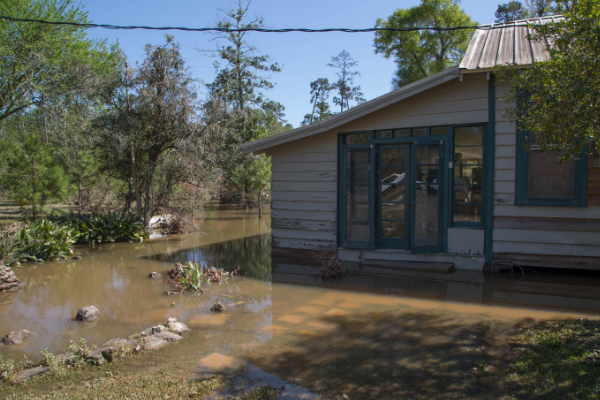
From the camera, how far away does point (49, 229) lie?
393 inches

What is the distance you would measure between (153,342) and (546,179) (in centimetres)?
657

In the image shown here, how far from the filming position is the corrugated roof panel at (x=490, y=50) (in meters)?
7.08

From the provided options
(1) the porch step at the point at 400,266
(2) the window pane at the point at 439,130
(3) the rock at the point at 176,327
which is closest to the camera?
(3) the rock at the point at 176,327

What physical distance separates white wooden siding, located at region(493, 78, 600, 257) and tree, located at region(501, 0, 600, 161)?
304cm

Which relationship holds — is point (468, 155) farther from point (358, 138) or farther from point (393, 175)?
point (358, 138)

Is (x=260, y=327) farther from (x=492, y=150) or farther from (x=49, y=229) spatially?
(x=49, y=229)

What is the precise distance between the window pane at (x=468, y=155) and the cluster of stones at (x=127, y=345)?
554cm

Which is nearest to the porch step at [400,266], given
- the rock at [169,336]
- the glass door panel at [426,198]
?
the glass door panel at [426,198]

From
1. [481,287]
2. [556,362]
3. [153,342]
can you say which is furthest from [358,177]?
[556,362]

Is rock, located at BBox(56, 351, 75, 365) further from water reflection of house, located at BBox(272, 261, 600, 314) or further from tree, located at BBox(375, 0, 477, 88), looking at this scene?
tree, located at BBox(375, 0, 477, 88)

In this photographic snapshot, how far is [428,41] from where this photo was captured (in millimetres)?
31797

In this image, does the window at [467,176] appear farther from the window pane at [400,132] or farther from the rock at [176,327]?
the rock at [176,327]

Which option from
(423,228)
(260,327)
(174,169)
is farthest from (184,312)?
(174,169)

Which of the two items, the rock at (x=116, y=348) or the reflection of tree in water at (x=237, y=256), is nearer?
the rock at (x=116, y=348)
